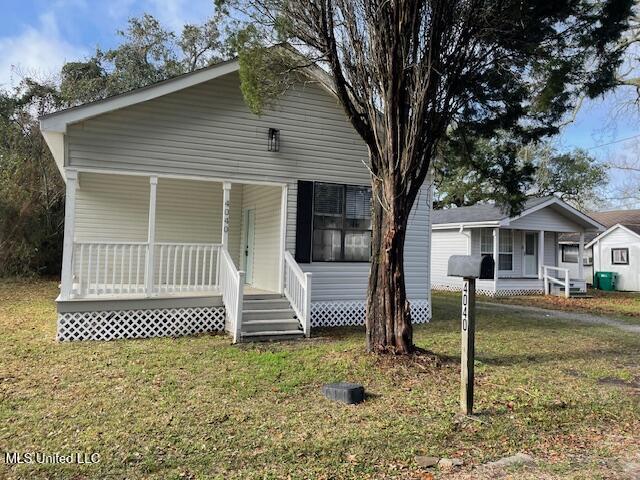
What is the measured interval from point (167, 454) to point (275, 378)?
2.23 m

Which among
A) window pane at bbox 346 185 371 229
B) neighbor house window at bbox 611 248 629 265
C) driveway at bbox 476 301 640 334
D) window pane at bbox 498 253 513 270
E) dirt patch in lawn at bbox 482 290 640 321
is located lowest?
driveway at bbox 476 301 640 334

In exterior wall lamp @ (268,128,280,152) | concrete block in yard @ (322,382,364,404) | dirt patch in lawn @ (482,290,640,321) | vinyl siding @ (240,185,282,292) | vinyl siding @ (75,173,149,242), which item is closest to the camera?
concrete block in yard @ (322,382,364,404)

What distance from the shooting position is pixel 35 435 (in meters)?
3.97

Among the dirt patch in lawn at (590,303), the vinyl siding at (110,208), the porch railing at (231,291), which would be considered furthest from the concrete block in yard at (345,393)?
the dirt patch in lawn at (590,303)

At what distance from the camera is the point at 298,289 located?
8844mm

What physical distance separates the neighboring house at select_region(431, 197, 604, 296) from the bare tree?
1101cm

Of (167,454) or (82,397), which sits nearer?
(167,454)

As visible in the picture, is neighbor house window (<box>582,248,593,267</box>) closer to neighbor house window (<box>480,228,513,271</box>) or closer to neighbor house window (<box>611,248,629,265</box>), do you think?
neighbor house window (<box>611,248,629,265</box>)

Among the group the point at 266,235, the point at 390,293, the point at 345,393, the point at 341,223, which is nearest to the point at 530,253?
the point at 341,223

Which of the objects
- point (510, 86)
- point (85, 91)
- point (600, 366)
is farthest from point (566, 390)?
point (85, 91)

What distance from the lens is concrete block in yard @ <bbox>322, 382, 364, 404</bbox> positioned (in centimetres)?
497

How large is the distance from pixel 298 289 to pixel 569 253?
23.4 metres

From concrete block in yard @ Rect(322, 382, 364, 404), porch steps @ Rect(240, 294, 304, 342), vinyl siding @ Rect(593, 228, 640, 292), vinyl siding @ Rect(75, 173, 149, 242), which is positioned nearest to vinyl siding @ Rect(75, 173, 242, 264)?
vinyl siding @ Rect(75, 173, 149, 242)

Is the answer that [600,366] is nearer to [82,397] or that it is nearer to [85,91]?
[82,397]
